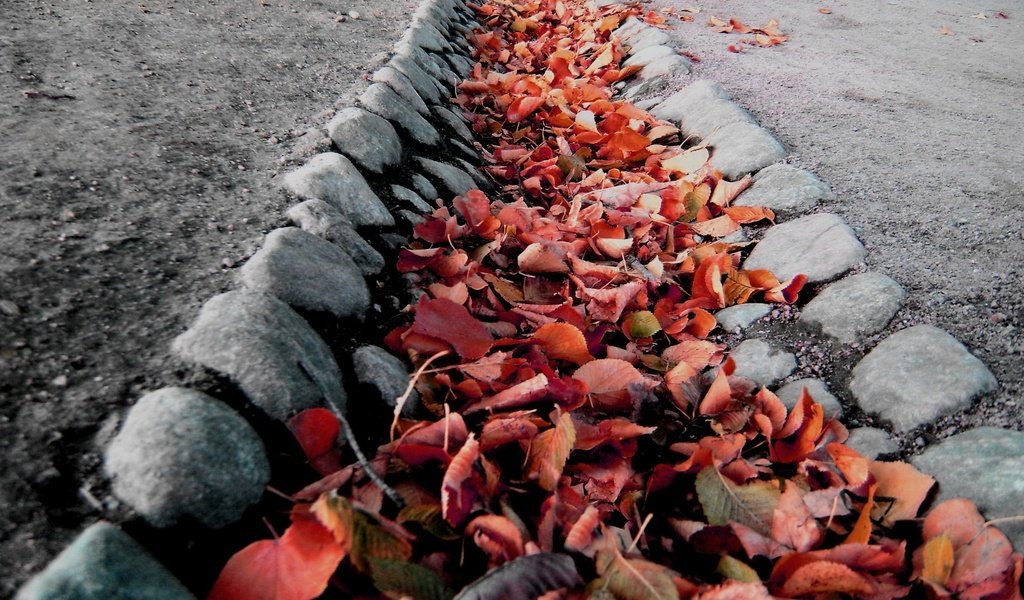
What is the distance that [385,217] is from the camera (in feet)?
4.62

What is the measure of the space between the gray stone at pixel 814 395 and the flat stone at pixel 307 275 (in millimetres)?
823

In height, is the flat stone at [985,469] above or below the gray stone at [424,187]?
above

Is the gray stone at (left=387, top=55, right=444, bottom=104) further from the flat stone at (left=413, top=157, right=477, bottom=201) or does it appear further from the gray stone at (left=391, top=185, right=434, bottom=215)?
the gray stone at (left=391, top=185, right=434, bottom=215)

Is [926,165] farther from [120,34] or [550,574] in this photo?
[120,34]

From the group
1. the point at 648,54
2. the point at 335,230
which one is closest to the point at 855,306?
the point at 335,230

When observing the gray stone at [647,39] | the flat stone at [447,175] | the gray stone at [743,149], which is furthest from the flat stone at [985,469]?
the gray stone at [647,39]

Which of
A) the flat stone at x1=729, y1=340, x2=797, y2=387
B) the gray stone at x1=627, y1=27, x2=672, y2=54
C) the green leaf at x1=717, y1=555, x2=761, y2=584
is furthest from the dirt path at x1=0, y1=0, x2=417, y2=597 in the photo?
the gray stone at x1=627, y1=27, x2=672, y2=54

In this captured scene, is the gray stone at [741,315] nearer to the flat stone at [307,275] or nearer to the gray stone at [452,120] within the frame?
the flat stone at [307,275]

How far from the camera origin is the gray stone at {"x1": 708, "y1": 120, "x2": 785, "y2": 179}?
6.32 ft

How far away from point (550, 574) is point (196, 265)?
0.76 meters

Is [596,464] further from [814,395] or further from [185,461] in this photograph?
[185,461]

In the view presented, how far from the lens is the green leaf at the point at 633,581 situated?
2.44 ft

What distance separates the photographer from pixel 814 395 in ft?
3.81

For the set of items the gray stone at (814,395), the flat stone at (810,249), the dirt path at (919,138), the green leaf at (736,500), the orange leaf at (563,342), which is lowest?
the orange leaf at (563,342)
